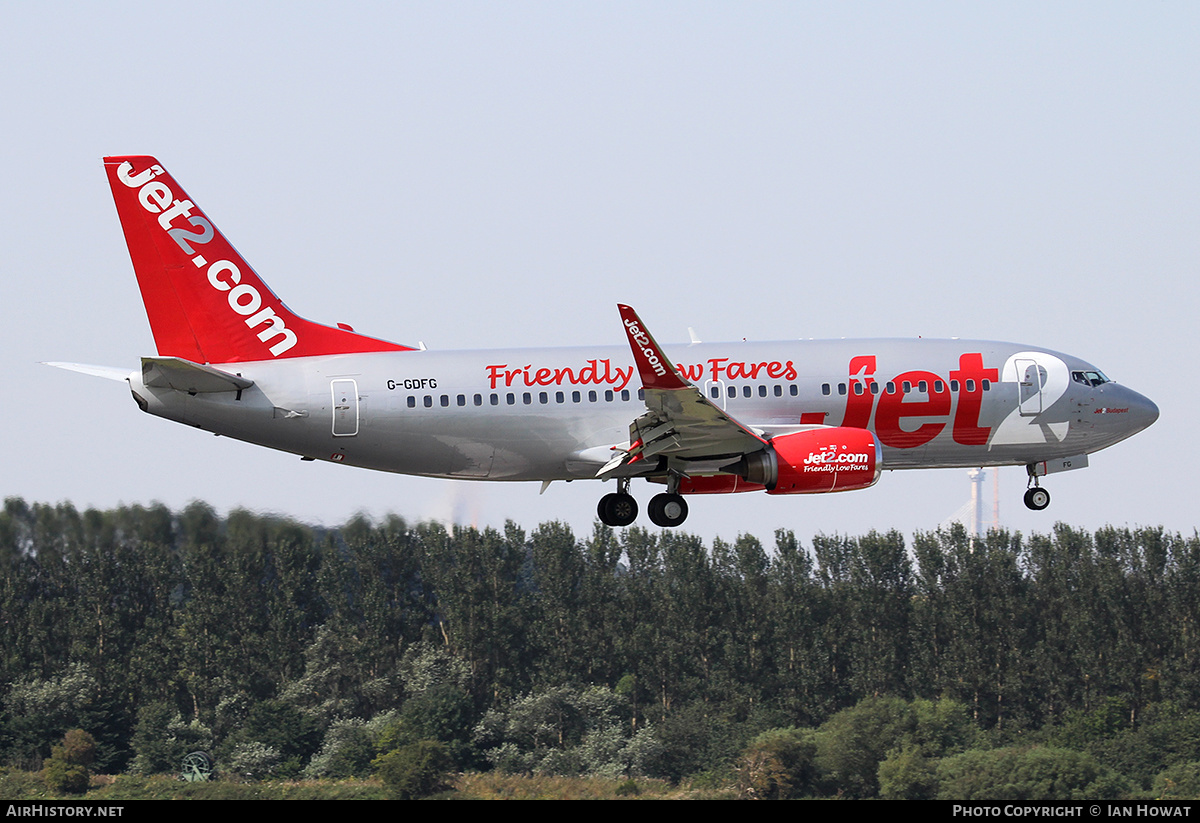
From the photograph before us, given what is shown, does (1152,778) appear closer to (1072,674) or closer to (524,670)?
(1072,674)

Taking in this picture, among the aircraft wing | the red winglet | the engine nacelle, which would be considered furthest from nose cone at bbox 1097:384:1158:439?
the red winglet

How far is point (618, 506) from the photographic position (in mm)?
45250

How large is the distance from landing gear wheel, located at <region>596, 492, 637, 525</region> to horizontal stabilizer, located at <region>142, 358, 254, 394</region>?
10.6 meters

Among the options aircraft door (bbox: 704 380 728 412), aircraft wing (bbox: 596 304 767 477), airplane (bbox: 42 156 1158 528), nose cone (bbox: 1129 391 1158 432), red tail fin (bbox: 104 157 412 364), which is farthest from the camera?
nose cone (bbox: 1129 391 1158 432)


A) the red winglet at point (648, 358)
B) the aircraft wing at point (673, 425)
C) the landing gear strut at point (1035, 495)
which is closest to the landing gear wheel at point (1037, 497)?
the landing gear strut at point (1035, 495)

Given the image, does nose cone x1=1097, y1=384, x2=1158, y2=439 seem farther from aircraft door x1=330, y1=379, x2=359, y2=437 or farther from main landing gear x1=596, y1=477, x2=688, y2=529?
aircraft door x1=330, y1=379, x2=359, y2=437

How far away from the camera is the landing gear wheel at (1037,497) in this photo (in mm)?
47969

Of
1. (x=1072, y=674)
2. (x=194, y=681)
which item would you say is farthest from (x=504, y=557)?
(x=1072, y=674)

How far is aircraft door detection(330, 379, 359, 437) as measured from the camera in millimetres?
43344

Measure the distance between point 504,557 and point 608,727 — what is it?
49.0 feet

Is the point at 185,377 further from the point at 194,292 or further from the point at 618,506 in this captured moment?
the point at 618,506

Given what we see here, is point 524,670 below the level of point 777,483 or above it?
below

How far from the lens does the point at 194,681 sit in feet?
351

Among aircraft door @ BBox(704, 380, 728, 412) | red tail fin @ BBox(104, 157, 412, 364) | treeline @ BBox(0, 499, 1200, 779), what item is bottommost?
treeline @ BBox(0, 499, 1200, 779)
